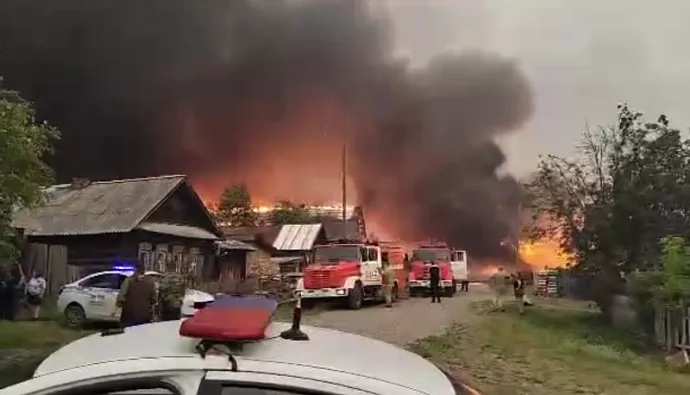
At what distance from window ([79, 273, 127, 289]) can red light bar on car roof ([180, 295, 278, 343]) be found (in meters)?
15.0

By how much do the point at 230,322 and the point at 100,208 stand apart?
2575 cm

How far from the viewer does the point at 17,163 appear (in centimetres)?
1211

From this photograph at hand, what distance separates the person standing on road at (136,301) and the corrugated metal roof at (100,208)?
49.0 ft

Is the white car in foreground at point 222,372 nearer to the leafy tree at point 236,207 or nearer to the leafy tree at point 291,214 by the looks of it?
the leafy tree at point 236,207

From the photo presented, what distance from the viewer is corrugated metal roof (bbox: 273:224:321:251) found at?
41750mm

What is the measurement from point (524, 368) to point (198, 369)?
→ 1057 cm

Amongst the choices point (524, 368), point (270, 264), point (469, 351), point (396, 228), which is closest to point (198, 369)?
point (524, 368)

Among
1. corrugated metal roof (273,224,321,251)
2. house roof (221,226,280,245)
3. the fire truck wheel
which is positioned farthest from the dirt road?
house roof (221,226,280,245)

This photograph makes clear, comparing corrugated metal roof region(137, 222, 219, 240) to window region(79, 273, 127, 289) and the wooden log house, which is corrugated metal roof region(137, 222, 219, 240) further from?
window region(79, 273, 127, 289)

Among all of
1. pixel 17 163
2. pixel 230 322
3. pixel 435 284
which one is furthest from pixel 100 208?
pixel 230 322

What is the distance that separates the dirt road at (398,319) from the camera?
15.2 metres

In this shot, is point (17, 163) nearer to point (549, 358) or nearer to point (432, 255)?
point (549, 358)

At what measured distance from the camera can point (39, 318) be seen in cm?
1848

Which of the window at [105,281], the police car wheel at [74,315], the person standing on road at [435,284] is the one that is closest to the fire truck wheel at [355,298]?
the person standing on road at [435,284]
